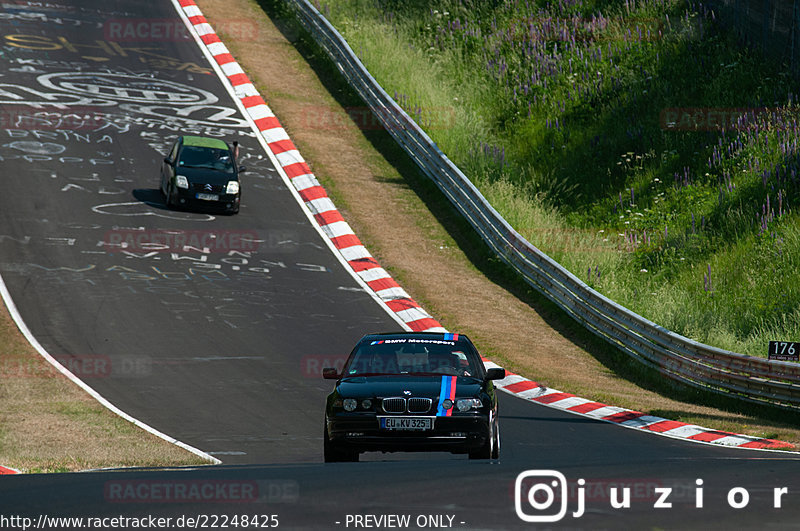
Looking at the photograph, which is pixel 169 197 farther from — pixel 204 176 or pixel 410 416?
pixel 410 416

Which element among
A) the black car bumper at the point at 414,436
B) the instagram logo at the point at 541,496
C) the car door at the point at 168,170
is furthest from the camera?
the car door at the point at 168,170

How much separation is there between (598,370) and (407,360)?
26.8 feet

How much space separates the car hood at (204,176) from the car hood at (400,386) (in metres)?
14.8

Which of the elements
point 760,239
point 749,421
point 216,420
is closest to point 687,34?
point 760,239

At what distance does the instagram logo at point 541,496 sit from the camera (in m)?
6.97

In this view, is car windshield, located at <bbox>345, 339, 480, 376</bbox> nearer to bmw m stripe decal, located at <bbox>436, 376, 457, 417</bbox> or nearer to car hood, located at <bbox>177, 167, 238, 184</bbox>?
bmw m stripe decal, located at <bbox>436, 376, 457, 417</bbox>

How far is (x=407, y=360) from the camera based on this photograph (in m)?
12.2

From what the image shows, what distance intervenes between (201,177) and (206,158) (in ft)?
2.44

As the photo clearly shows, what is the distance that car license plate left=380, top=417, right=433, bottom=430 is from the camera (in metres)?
10.8

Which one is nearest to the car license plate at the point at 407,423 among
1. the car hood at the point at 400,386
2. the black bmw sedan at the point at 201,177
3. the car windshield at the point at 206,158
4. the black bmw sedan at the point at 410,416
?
the black bmw sedan at the point at 410,416

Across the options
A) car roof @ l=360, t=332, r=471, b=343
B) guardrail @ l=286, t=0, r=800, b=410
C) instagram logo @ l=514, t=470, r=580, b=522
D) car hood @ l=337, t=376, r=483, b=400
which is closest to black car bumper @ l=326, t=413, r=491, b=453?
car hood @ l=337, t=376, r=483, b=400

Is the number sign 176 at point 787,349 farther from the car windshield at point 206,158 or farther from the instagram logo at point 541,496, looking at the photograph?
the car windshield at point 206,158

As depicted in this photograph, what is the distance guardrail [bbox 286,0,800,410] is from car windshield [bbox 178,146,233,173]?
18.1ft

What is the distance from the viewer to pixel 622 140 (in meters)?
29.0
